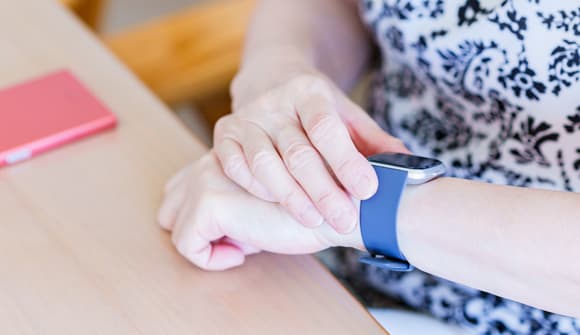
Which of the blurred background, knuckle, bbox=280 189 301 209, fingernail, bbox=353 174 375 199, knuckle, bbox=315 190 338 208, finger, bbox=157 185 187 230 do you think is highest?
fingernail, bbox=353 174 375 199

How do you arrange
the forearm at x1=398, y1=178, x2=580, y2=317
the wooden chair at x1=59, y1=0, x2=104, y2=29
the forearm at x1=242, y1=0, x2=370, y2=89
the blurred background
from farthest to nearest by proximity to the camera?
the wooden chair at x1=59, y1=0, x2=104, y2=29 → the blurred background → the forearm at x1=242, y1=0, x2=370, y2=89 → the forearm at x1=398, y1=178, x2=580, y2=317

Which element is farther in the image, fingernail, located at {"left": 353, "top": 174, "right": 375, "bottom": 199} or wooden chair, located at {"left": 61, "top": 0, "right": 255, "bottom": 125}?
wooden chair, located at {"left": 61, "top": 0, "right": 255, "bottom": 125}

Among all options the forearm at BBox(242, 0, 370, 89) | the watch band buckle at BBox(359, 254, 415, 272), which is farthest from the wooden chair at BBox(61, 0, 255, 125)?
the watch band buckle at BBox(359, 254, 415, 272)

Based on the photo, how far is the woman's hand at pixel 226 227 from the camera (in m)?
0.68

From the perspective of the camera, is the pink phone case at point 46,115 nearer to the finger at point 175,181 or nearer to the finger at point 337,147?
the finger at point 175,181

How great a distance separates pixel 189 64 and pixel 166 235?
0.57 meters

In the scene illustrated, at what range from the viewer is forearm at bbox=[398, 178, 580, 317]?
0.60 m

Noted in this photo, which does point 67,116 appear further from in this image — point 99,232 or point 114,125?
point 99,232

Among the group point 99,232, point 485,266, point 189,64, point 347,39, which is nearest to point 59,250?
point 99,232

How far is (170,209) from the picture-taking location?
72 centimetres

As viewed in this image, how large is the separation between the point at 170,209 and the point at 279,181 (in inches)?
4.4

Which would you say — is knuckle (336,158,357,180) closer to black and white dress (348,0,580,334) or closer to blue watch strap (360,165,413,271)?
blue watch strap (360,165,413,271)

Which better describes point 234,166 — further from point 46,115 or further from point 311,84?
point 46,115

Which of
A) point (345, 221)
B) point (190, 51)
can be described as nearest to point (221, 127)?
point (345, 221)
